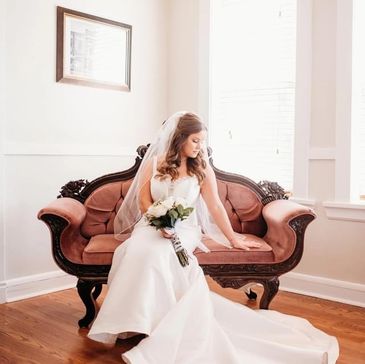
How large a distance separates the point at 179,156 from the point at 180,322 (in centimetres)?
116

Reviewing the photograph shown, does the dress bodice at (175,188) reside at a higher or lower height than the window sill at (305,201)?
higher

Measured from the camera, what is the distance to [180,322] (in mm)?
2490

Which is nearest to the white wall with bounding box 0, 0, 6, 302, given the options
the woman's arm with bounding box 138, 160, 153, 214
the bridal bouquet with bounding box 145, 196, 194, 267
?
the woman's arm with bounding box 138, 160, 153, 214

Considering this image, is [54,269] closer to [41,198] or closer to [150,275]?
[41,198]

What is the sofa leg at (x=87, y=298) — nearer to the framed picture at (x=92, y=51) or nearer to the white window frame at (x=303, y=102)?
the framed picture at (x=92, y=51)

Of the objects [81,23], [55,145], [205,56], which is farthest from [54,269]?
[205,56]

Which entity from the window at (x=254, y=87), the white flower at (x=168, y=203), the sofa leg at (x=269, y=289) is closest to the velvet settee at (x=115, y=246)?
the sofa leg at (x=269, y=289)

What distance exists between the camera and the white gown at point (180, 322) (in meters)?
2.43

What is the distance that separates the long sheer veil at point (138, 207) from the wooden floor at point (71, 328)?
2.27 ft

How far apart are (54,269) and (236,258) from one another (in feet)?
5.47

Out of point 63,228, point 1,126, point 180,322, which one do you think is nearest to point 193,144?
point 63,228

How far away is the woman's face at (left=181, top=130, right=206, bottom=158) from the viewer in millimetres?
3197

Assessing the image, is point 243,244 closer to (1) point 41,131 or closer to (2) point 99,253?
(2) point 99,253

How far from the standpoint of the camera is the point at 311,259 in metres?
4.02
